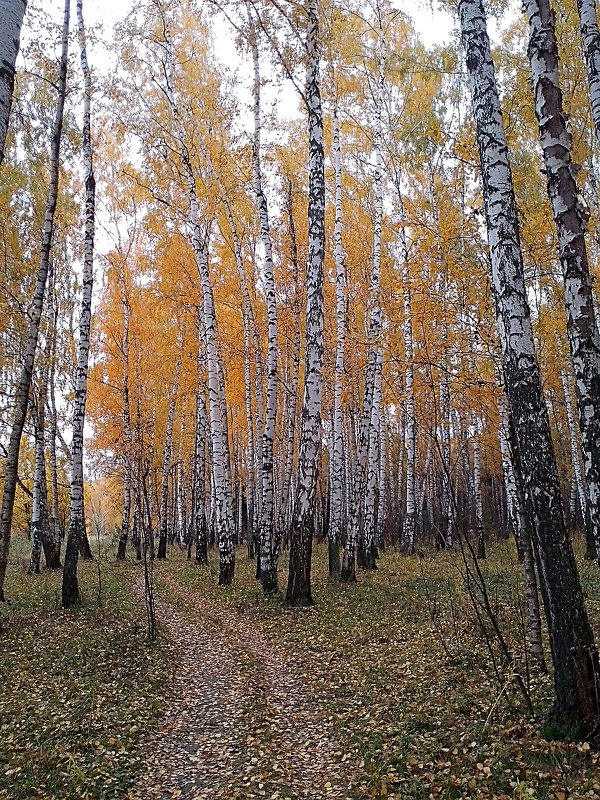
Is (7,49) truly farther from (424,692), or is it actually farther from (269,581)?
(269,581)

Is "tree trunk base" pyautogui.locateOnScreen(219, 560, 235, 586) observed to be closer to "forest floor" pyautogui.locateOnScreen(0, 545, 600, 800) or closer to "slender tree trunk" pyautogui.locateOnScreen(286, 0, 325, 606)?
"forest floor" pyautogui.locateOnScreen(0, 545, 600, 800)

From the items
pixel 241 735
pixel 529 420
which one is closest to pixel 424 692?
pixel 241 735

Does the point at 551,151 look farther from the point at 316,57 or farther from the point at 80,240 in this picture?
the point at 80,240

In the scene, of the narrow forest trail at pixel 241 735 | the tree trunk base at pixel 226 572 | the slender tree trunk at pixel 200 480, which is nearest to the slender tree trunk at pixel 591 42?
the narrow forest trail at pixel 241 735

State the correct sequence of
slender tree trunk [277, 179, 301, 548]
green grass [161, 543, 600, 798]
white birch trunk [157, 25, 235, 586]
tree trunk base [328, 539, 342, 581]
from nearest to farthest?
green grass [161, 543, 600, 798] → white birch trunk [157, 25, 235, 586] → tree trunk base [328, 539, 342, 581] → slender tree trunk [277, 179, 301, 548]

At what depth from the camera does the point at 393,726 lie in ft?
16.4

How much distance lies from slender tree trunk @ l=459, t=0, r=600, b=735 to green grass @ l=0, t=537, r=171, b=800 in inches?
138

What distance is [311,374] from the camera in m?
10.2

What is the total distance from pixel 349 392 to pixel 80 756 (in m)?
17.7

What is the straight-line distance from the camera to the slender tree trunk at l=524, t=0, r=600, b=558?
4.39 m

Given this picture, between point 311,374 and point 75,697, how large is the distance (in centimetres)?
620

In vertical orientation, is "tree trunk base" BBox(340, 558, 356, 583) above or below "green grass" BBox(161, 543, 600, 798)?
above

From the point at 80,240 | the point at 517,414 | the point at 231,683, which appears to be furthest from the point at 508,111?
the point at 80,240

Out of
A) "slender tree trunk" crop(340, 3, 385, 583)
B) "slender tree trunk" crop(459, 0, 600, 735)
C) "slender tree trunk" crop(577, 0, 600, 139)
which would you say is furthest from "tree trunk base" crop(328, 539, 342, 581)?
"slender tree trunk" crop(577, 0, 600, 139)
